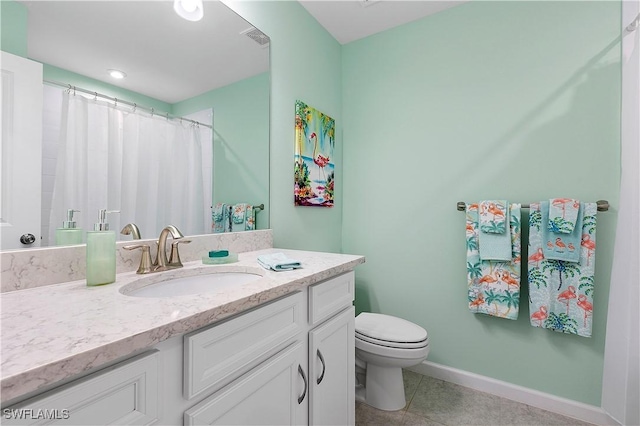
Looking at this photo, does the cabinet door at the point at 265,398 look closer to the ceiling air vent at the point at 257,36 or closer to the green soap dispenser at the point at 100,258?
the green soap dispenser at the point at 100,258

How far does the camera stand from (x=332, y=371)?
115 centimetres

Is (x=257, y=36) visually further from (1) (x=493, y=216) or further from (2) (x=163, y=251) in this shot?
(1) (x=493, y=216)

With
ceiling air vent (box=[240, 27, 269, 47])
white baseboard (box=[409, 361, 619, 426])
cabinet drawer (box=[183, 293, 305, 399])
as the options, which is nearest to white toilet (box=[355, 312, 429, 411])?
white baseboard (box=[409, 361, 619, 426])

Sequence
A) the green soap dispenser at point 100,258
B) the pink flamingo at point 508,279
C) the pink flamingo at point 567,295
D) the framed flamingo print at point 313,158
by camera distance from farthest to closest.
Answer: the framed flamingo print at point 313,158, the pink flamingo at point 508,279, the pink flamingo at point 567,295, the green soap dispenser at point 100,258

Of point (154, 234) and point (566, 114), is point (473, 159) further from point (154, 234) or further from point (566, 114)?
point (154, 234)

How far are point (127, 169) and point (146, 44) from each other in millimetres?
497

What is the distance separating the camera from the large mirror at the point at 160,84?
0.86m

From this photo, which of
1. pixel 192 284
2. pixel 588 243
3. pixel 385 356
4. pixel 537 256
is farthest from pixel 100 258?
pixel 588 243

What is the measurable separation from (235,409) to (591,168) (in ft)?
6.49

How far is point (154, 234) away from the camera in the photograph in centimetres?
112

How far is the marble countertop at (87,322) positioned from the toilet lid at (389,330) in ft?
2.81

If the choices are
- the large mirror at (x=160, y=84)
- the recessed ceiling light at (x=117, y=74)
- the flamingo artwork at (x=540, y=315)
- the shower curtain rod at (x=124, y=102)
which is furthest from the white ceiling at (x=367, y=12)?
the flamingo artwork at (x=540, y=315)

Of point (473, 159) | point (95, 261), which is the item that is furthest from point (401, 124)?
point (95, 261)

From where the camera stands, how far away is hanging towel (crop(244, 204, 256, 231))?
154 centimetres
